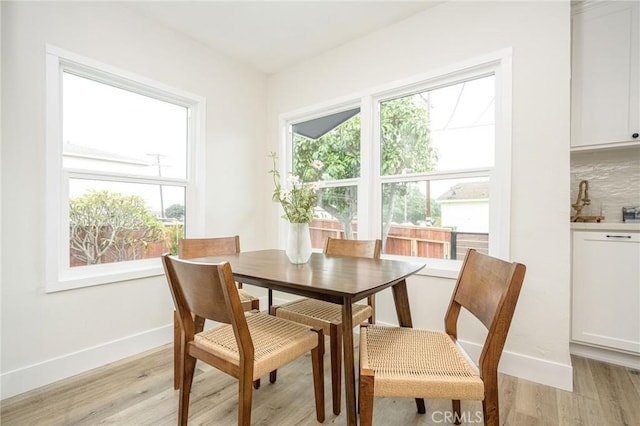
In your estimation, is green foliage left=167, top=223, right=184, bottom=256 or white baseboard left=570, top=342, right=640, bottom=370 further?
green foliage left=167, top=223, right=184, bottom=256

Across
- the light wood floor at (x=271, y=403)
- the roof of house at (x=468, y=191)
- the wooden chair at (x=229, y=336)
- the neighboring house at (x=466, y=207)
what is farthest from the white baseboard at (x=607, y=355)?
the wooden chair at (x=229, y=336)

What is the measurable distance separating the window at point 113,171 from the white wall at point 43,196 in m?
0.08

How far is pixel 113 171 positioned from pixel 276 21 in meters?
1.73

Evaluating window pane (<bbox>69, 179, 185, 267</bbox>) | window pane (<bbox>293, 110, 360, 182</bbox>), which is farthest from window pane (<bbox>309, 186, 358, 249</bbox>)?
window pane (<bbox>69, 179, 185, 267</bbox>)

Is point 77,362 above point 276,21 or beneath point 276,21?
beneath

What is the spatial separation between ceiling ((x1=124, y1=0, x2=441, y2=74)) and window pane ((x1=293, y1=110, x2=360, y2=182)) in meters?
0.69

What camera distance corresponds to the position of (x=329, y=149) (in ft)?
9.70

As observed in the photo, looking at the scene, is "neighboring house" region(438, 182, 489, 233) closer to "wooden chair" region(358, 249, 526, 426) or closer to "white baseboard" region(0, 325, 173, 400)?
"wooden chair" region(358, 249, 526, 426)

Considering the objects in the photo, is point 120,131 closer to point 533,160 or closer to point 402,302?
point 402,302

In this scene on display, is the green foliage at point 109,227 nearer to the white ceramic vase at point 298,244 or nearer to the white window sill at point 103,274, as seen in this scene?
the white window sill at point 103,274

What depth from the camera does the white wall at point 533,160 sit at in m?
1.80

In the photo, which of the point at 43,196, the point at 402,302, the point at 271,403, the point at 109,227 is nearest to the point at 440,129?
the point at 402,302

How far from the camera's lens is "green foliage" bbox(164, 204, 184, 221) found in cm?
258

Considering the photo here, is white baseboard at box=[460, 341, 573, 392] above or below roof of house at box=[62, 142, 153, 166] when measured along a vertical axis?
below
